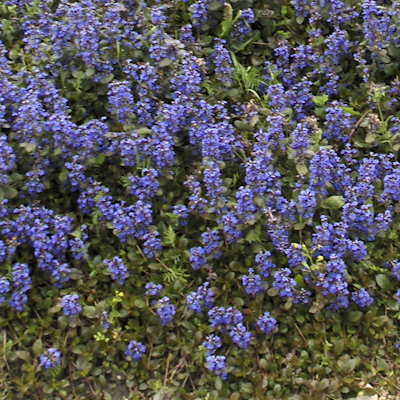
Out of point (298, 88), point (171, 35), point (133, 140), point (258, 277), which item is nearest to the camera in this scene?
point (258, 277)

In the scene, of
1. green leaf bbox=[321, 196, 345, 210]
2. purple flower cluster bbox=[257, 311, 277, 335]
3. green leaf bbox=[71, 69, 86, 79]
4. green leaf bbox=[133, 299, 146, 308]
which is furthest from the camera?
green leaf bbox=[71, 69, 86, 79]

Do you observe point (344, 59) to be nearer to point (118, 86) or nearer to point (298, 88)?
point (298, 88)

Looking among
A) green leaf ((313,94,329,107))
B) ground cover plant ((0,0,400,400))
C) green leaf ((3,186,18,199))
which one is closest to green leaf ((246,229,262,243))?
ground cover plant ((0,0,400,400))

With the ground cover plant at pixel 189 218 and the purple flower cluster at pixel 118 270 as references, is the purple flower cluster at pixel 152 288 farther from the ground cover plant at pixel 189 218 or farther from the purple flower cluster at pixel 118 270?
the purple flower cluster at pixel 118 270

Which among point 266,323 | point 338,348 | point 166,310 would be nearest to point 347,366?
point 338,348

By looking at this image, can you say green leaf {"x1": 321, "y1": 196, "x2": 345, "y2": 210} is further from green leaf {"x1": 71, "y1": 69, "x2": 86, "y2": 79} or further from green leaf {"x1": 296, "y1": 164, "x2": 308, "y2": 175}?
green leaf {"x1": 71, "y1": 69, "x2": 86, "y2": 79}

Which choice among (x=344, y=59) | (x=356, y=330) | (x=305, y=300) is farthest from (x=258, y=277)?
(x=344, y=59)

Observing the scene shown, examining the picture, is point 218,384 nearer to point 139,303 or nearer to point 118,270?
point 139,303
